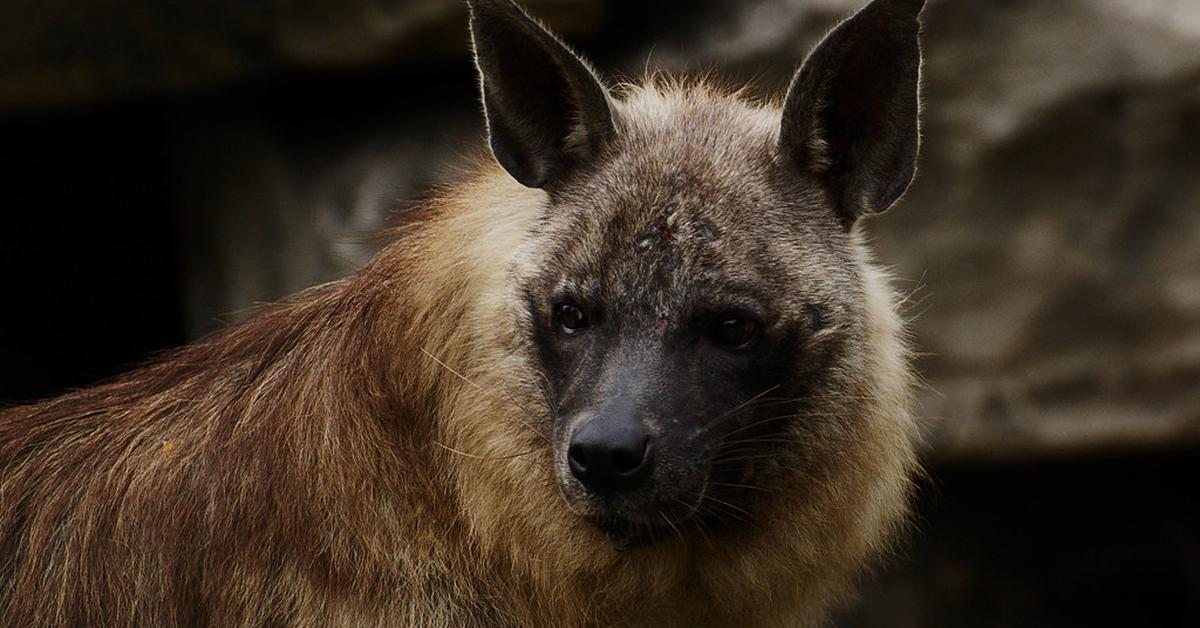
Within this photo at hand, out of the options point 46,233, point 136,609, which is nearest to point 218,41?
point 46,233

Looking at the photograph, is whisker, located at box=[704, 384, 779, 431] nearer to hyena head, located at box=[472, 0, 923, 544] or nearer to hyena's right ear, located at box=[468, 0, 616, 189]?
hyena head, located at box=[472, 0, 923, 544]

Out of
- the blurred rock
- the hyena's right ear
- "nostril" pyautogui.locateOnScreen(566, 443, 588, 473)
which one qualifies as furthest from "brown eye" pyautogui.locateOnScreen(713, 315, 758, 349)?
the blurred rock

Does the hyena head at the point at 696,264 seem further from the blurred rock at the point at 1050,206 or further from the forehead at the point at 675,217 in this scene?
the blurred rock at the point at 1050,206

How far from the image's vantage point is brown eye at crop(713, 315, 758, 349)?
425 centimetres

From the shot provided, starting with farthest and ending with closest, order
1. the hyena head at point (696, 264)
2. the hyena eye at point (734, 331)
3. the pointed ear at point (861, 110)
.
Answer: the pointed ear at point (861, 110) < the hyena eye at point (734, 331) < the hyena head at point (696, 264)

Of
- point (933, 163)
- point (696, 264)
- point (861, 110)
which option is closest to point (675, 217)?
point (696, 264)

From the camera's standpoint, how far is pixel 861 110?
4.59m

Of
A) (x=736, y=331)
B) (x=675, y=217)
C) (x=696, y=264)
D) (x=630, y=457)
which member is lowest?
(x=630, y=457)

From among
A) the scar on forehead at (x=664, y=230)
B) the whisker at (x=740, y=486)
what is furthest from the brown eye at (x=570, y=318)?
the whisker at (x=740, y=486)

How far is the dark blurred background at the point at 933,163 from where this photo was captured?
320 inches

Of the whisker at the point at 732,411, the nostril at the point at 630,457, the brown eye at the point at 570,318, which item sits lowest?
the nostril at the point at 630,457

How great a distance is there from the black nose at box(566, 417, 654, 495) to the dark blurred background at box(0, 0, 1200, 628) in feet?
13.2

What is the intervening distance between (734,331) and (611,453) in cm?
55

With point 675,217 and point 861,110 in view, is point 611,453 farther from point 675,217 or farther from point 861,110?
point 861,110
